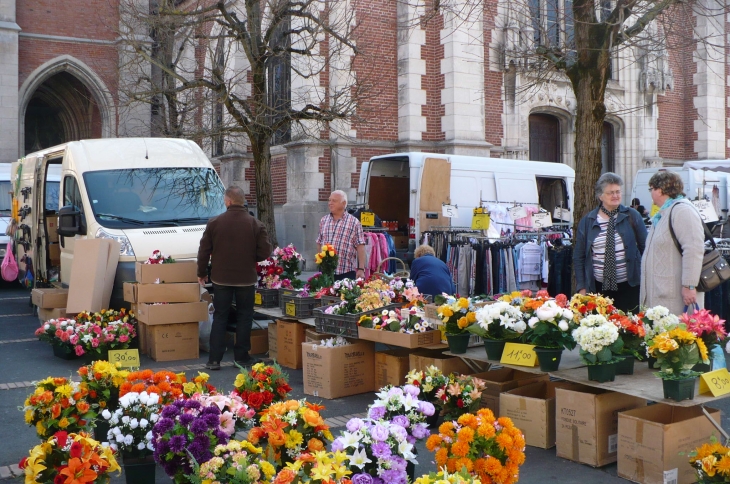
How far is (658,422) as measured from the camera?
4.79 m

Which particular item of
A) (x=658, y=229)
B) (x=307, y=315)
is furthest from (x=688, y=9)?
(x=307, y=315)

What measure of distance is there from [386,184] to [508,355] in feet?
35.1

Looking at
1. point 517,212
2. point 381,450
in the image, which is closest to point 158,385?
point 381,450

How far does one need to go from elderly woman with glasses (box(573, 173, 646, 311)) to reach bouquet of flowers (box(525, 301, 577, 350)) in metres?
1.31

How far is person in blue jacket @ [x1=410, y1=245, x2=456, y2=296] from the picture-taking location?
8016 millimetres

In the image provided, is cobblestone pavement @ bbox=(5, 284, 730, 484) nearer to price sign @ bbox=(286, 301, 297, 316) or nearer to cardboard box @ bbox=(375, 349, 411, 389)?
cardboard box @ bbox=(375, 349, 411, 389)

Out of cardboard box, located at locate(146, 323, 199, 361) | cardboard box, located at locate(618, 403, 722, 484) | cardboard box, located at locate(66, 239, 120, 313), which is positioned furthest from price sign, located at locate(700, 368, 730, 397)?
cardboard box, located at locate(66, 239, 120, 313)

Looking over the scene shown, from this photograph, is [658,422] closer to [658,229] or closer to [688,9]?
[658,229]

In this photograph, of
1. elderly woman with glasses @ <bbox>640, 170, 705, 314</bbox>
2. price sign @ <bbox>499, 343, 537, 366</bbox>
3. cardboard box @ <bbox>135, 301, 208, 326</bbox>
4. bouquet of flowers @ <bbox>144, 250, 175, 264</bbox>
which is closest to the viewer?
price sign @ <bbox>499, 343, 537, 366</bbox>

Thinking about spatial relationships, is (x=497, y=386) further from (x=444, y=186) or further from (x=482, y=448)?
(x=444, y=186)

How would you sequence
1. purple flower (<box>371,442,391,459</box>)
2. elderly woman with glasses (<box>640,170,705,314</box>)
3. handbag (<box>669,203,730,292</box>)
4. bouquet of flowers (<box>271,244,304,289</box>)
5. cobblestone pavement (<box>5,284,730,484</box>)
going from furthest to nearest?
1. bouquet of flowers (<box>271,244,304,289</box>)
2. handbag (<box>669,203,730,292</box>)
3. elderly woman with glasses (<box>640,170,705,314</box>)
4. cobblestone pavement (<box>5,284,730,484</box>)
5. purple flower (<box>371,442,391,459</box>)

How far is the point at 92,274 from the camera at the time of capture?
29.9ft

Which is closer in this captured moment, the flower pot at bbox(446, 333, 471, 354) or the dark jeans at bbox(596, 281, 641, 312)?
the flower pot at bbox(446, 333, 471, 354)

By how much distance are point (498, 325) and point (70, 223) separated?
249 inches
